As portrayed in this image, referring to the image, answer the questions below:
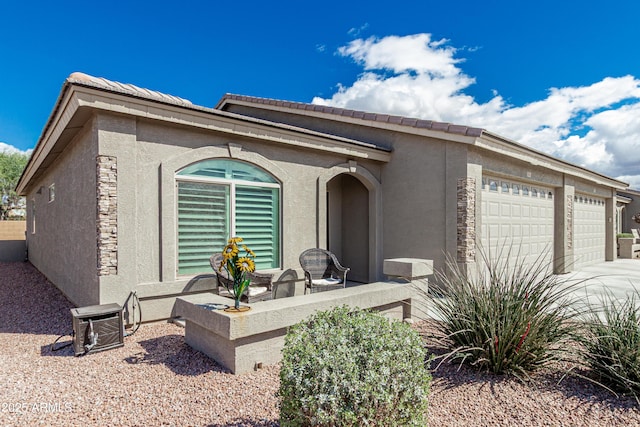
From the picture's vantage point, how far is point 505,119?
924 inches

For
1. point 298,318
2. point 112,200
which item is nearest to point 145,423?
point 298,318

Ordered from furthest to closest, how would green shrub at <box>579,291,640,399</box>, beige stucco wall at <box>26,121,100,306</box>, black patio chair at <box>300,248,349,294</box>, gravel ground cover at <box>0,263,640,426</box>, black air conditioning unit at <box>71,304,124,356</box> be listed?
black patio chair at <box>300,248,349,294</box>, beige stucco wall at <box>26,121,100,306</box>, black air conditioning unit at <box>71,304,124,356</box>, green shrub at <box>579,291,640,399</box>, gravel ground cover at <box>0,263,640,426</box>

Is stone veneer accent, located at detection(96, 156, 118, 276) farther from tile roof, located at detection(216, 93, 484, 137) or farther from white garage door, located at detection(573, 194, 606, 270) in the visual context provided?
white garage door, located at detection(573, 194, 606, 270)

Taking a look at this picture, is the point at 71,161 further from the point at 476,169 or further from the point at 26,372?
the point at 476,169

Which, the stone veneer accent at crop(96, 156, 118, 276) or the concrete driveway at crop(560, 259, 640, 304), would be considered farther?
the concrete driveway at crop(560, 259, 640, 304)

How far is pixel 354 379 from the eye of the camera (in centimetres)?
223

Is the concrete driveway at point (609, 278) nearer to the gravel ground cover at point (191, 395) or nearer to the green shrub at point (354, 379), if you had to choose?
the gravel ground cover at point (191, 395)

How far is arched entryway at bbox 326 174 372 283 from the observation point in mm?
10148

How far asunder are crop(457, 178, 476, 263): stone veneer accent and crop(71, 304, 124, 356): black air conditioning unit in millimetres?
6932

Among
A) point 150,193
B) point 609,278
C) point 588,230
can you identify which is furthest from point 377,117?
point 588,230

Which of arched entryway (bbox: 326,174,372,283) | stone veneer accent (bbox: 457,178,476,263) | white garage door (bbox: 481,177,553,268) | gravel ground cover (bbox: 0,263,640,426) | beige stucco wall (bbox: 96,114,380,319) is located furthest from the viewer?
arched entryway (bbox: 326,174,372,283)

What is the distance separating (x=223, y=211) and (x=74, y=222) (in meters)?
3.22

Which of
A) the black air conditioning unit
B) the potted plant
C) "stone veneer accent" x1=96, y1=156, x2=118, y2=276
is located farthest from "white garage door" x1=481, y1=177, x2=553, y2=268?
"stone veneer accent" x1=96, y1=156, x2=118, y2=276

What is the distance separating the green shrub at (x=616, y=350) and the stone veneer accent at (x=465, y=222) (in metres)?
4.23
